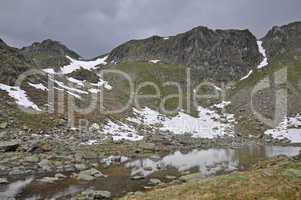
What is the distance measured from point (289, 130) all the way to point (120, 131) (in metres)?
44.4

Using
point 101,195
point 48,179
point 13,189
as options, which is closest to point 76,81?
point 48,179

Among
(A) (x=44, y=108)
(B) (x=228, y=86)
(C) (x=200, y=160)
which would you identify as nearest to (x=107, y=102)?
(A) (x=44, y=108)

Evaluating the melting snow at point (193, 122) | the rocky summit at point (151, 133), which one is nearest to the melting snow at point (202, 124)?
the melting snow at point (193, 122)

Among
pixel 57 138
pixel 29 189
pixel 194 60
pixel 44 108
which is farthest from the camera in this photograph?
pixel 194 60

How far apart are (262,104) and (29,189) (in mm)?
97935

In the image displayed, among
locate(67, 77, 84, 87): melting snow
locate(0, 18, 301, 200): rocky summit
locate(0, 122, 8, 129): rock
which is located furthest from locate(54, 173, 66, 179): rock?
locate(67, 77, 84, 87): melting snow

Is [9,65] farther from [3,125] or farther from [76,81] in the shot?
[76,81]

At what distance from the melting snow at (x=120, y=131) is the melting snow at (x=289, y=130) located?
3593 centimetres

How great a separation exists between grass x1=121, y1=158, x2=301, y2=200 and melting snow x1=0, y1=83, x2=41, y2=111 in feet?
160

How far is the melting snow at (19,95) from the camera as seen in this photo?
234 feet

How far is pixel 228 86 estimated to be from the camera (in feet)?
536

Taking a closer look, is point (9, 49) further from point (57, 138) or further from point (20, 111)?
point (57, 138)

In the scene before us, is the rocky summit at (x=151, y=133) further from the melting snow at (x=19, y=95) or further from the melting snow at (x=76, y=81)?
the melting snow at (x=76, y=81)

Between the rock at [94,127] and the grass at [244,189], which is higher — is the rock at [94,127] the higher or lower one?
the higher one
